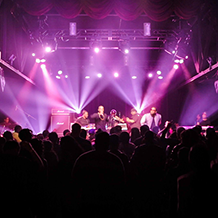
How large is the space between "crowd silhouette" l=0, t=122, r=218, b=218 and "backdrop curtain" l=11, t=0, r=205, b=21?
11.9ft

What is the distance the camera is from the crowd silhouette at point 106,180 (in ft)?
6.15

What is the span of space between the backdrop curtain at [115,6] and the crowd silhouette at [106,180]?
363 centimetres

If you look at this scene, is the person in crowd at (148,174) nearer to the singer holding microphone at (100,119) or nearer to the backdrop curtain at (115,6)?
the backdrop curtain at (115,6)

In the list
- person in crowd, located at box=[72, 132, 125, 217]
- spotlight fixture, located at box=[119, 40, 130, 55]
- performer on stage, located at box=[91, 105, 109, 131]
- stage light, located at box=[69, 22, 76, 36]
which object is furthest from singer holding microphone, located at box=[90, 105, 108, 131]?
person in crowd, located at box=[72, 132, 125, 217]

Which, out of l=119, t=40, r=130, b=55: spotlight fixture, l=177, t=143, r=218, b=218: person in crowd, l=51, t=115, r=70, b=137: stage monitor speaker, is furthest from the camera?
l=51, t=115, r=70, b=137: stage monitor speaker

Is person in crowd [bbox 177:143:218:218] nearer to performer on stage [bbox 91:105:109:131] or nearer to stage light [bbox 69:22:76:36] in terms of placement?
stage light [bbox 69:22:76:36]

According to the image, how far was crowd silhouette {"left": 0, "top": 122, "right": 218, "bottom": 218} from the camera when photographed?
188cm

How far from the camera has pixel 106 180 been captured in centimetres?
212

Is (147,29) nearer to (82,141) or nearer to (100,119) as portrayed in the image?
(100,119)

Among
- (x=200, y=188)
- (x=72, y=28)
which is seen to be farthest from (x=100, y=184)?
(x=72, y=28)

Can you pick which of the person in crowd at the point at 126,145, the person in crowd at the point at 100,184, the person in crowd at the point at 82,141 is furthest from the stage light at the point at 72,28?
the person in crowd at the point at 100,184

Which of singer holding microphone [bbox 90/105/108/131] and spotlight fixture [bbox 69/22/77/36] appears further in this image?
singer holding microphone [bbox 90/105/108/131]

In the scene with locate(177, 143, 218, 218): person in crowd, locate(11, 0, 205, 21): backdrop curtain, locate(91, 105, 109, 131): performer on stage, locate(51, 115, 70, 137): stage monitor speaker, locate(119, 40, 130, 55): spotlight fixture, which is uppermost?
locate(119, 40, 130, 55): spotlight fixture

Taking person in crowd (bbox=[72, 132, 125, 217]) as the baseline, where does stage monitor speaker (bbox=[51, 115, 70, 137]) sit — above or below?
above
